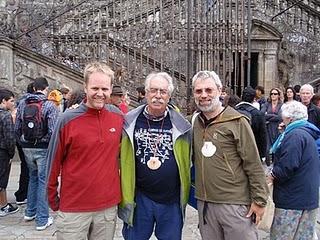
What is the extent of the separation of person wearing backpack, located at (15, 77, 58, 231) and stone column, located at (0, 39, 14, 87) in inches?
209

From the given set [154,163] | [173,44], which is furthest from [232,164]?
[173,44]

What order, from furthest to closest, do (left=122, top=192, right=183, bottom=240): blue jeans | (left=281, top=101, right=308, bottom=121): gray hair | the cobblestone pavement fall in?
the cobblestone pavement → (left=281, top=101, right=308, bottom=121): gray hair → (left=122, top=192, right=183, bottom=240): blue jeans

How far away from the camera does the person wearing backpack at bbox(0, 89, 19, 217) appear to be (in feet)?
21.8

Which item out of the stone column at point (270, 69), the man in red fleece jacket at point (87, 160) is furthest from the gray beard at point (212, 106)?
the stone column at point (270, 69)

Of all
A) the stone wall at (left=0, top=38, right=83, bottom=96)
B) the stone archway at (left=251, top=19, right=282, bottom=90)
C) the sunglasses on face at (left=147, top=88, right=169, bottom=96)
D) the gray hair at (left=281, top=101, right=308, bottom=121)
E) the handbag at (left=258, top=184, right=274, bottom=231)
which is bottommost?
the handbag at (left=258, top=184, right=274, bottom=231)

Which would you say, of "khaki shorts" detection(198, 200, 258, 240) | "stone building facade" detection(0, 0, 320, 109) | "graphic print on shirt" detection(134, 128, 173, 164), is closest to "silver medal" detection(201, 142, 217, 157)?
"graphic print on shirt" detection(134, 128, 173, 164)

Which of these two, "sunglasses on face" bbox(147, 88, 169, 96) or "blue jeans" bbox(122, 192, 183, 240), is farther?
"blue jeans" bbox(122, 192, 183, 240)

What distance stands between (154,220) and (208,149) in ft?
2.49

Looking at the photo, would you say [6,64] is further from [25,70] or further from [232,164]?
[232,164]

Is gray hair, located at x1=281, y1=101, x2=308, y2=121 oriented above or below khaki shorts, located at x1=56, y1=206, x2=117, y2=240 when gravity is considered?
above

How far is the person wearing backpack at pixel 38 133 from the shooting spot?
6113 millimetres

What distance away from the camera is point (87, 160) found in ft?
12.6

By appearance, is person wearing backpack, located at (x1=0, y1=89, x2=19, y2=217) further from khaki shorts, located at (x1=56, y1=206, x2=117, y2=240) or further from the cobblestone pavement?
khaki shorts, located at (x1=56, y1=206, x2=117, y2=240)

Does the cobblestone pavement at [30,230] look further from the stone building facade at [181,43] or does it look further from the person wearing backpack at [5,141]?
the stone building facade at [181,43]
